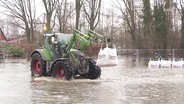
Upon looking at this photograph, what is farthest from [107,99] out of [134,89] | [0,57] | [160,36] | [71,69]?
[160,36]

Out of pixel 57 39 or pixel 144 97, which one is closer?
pixel 144 97

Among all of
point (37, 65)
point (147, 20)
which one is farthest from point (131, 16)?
point (37, 65)

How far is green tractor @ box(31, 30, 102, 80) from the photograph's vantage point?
59.4 feet

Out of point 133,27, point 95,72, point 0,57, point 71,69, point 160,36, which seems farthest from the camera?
point 133,27

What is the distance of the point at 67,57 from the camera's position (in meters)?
18.8

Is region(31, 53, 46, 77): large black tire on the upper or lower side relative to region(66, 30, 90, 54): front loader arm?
lower

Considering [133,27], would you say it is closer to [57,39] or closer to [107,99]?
[57,39]

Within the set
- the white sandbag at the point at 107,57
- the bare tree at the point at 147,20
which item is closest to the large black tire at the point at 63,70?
the white sandbag at the point at 107,57

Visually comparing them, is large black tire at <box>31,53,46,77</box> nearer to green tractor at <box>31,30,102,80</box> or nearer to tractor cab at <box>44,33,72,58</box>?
green tractor at <box>31,30,102,80</box>

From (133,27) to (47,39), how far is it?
4189 centimetres

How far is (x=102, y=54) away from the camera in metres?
18.7

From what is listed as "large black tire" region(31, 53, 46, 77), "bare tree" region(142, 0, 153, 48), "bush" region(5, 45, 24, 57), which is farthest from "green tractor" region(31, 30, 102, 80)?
"bare tree" region(142, 0, 153, 48)

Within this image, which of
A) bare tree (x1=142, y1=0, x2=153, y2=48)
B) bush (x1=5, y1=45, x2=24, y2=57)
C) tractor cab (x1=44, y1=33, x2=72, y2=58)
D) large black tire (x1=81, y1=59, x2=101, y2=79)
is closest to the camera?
large black tire (x1=81, y1=59, x2=101, y2=79)

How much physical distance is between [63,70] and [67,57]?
0.80 metres
